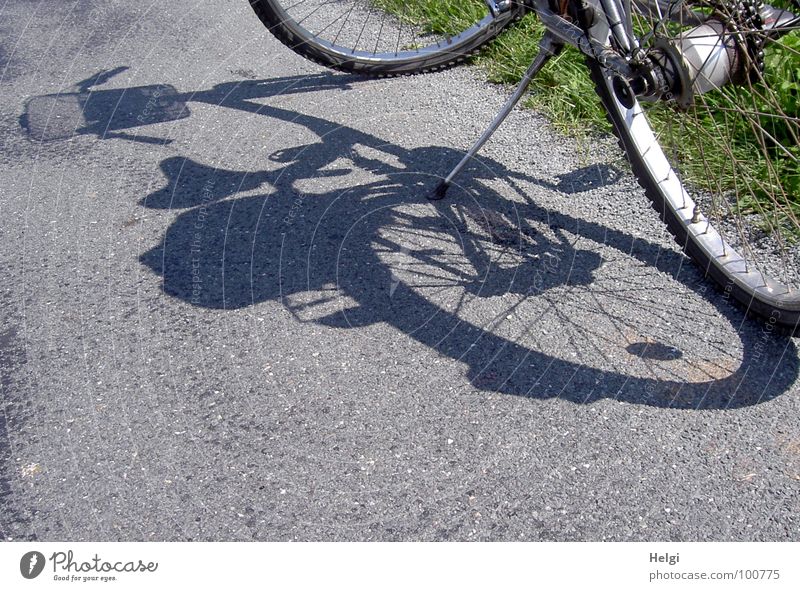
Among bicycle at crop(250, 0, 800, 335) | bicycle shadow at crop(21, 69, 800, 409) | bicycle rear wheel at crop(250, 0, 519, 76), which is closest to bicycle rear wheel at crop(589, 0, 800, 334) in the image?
bicycle at crop(250, 0, 800, 335)

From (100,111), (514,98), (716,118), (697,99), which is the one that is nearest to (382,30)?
(100,111)

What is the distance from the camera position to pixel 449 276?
2.76 m

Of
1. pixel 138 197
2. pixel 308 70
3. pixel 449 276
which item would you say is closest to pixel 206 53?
pixel 308 70

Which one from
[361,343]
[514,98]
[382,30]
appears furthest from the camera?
[382,30]

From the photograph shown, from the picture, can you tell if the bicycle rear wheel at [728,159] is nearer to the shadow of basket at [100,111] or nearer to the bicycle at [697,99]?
the bicycle at [697,99]

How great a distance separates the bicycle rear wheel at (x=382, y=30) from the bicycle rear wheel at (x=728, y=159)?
2.08 ft

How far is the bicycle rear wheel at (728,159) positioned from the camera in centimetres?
227

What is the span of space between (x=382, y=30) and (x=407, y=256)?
77.0 inches

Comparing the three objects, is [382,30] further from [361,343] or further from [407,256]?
[361,343]

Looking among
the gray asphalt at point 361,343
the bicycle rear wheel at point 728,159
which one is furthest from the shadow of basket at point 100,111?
the bicycle rear wheel at point 728,159

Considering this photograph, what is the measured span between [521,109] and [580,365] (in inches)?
64.9

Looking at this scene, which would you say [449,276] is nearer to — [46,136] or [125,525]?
[125,525]

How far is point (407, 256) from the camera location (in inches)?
112

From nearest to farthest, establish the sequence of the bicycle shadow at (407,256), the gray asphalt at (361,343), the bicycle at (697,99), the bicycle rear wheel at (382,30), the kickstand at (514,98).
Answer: the gray asphalt at (361,343)
the bicycle at (697,99)
the bicycle shadow at (407,256)
the kickstand at (514,98)
the bicycle rear wheel at (382,30)
